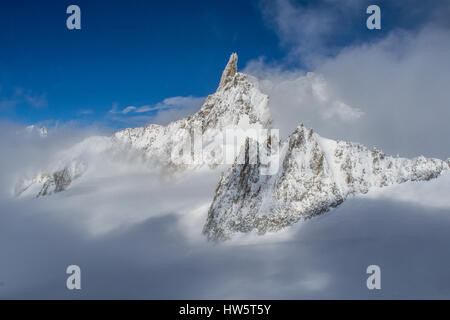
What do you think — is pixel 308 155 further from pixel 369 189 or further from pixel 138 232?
pixel 138 232

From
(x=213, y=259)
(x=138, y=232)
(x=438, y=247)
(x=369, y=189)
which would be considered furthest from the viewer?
(x=138, y=232)

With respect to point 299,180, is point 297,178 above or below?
above

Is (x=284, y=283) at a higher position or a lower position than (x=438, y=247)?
lower

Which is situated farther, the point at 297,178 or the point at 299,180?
the point at 299,180

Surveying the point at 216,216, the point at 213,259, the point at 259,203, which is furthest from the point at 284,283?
the point at 216,216
